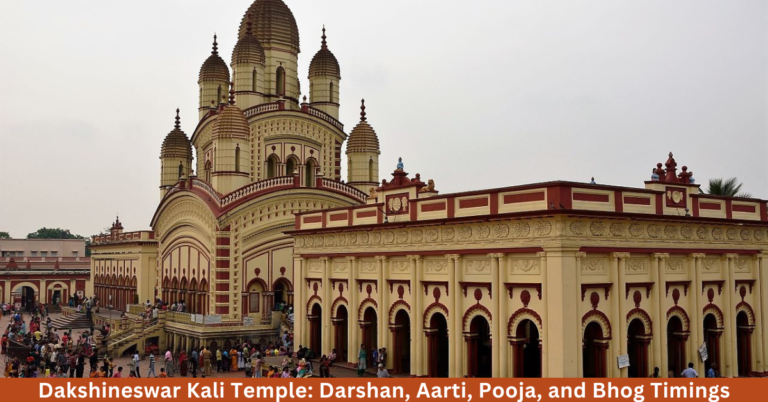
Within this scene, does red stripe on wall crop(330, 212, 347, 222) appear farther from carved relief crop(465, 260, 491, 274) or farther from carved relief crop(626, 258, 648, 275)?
carved relief crop(626, 258, 648, 275)

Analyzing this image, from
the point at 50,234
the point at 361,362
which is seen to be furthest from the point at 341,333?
the point at 50,234

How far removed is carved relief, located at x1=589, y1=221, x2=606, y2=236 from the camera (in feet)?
68.8

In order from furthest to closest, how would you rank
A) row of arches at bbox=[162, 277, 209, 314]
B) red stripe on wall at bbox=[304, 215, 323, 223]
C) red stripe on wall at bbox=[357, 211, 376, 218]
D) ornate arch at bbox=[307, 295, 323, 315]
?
row of arches at bbox=[162, 277, 209, 314] < red stripe on wall at bbox=[304, 215, 323, 223] < ornate arch at bbox=[307, 295, 323, 315] < red stripe on wall at bbox=[357, 211, 376, 218]

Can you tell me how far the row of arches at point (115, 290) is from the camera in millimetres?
50375

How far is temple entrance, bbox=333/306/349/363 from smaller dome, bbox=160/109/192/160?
25.9m

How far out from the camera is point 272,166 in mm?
42219

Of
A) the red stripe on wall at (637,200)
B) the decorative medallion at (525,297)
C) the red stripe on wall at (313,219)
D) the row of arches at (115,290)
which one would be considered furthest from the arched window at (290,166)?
the red stripe on wall at (637,200)

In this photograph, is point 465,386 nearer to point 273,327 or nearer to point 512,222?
point 512,222

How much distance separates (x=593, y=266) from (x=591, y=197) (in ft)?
6.01

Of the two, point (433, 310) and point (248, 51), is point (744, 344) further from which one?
point (248, 51)

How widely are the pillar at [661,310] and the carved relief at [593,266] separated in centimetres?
195

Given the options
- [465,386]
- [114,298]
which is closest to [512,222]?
[465,386]

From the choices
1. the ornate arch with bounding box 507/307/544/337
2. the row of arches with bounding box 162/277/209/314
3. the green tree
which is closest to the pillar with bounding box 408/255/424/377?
the ornate arch with bounding box 507/307/544/337

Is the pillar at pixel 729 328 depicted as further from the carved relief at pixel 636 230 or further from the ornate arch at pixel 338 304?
the ornate arch at pixel 338 304
